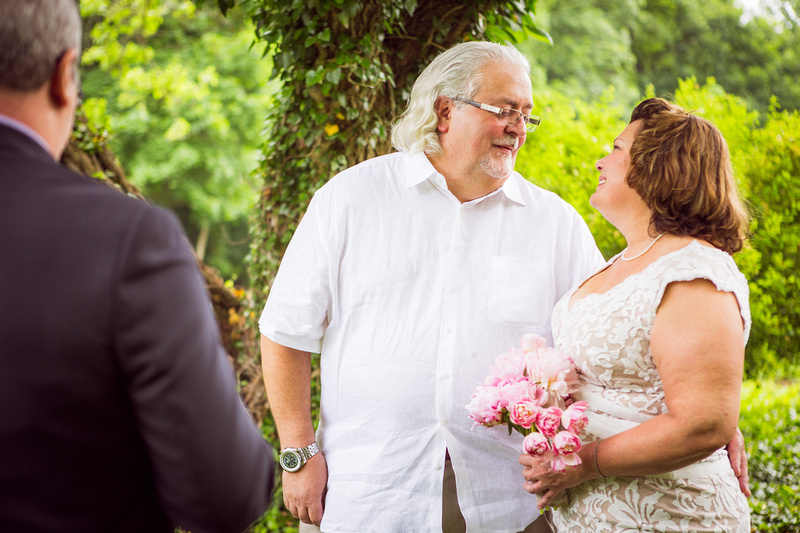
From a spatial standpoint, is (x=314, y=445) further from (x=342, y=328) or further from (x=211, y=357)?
(x=211, y=357)

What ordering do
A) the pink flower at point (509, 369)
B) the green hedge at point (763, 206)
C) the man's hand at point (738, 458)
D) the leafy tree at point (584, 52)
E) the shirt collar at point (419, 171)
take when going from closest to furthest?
the pink flower at point (509, 369) → the man's hand at point (738, 458) → the shirt collar at point (419, 171) → the green hedge at point (763, 206) → the leafy tree at point (584, 52)

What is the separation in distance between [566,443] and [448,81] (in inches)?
58.3

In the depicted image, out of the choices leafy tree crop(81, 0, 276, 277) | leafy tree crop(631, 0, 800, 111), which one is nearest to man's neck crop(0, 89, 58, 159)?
leafy tree crop(81, 0, 276, 277)

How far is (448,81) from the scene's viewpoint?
2.55m

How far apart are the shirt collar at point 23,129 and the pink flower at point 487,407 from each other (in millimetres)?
1318

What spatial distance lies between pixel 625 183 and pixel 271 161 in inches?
90.0

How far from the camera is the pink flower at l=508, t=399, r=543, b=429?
1.81 metres

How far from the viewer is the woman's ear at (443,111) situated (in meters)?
2.56

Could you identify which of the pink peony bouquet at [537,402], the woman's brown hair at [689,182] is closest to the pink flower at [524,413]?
the pink peony bouquet at [537,402]

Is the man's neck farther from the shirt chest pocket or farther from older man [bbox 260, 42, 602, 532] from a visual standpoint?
the shirt chest pocket

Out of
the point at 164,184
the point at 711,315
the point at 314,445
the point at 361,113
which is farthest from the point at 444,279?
the point at 164,184

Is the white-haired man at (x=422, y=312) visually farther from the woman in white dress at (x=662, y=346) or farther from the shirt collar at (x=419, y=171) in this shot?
the woman in white dress at (x=662, y=346)

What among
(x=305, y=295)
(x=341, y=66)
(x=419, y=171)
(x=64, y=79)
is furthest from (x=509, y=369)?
(x=341, y=66)

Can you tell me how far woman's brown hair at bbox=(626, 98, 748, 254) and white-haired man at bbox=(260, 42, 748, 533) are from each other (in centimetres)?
49
